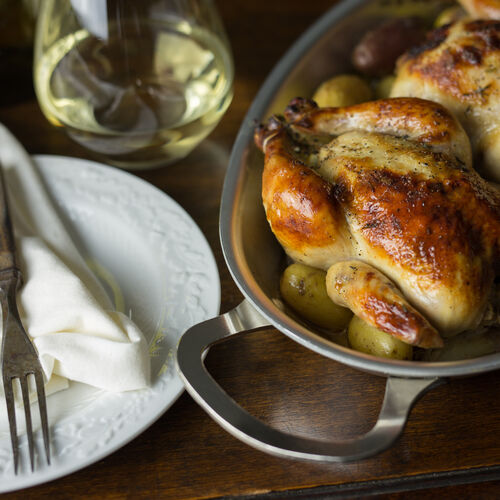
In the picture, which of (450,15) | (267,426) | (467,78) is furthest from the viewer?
(450,15)

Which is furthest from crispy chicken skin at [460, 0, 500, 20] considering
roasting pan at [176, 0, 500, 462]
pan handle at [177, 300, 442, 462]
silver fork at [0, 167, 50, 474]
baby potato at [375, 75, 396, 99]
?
silver fork at [0, 167, 50, 474]

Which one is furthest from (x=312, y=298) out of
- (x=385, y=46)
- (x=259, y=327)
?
(x=385, y=46)

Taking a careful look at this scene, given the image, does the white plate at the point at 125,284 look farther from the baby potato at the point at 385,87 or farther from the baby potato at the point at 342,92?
the baby potato at the point at 385,87

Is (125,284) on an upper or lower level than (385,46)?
lower

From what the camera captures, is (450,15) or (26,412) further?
(450,15)

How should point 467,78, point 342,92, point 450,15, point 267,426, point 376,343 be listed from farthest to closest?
point 450,15
point 342,92
point 467,78
point 376,343
point 267,426

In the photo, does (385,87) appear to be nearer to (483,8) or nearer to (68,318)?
(483,8)

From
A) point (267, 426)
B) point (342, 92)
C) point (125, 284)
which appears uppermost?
point (342, 92)

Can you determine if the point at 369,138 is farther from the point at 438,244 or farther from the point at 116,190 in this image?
the point at 116,190
